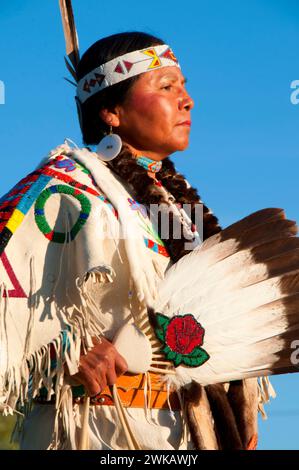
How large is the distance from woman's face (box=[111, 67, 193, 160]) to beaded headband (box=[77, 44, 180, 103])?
0.04 metres

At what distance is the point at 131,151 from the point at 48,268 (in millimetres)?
676

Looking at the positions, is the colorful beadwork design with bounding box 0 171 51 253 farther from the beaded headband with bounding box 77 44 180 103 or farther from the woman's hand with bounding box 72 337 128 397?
the beaded headband with bounding box 77 44 180 103

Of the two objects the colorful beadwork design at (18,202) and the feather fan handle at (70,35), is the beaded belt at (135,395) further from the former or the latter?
the feather fan handle at (70,35)

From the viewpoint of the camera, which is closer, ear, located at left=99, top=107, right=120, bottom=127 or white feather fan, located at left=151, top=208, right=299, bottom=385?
white feather fan, located at left=151, top=208, right=299, bottom=385

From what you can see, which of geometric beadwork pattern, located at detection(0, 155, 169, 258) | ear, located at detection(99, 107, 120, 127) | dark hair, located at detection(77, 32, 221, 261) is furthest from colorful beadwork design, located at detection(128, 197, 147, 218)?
ear, located at detection(99, 107, 120, 127)

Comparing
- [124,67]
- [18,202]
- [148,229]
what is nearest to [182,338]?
[148,229]

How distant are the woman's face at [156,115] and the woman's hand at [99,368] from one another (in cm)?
90

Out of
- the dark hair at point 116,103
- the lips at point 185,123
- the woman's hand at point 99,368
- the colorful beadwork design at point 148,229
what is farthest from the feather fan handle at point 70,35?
the woman's hand at point 99,368

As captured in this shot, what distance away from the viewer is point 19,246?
10.7 feet

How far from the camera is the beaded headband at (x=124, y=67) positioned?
3814mm

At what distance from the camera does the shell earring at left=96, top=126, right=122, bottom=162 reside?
12.0ft

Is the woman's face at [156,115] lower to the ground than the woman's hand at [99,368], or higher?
higher

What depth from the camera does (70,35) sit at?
3.95 metres
